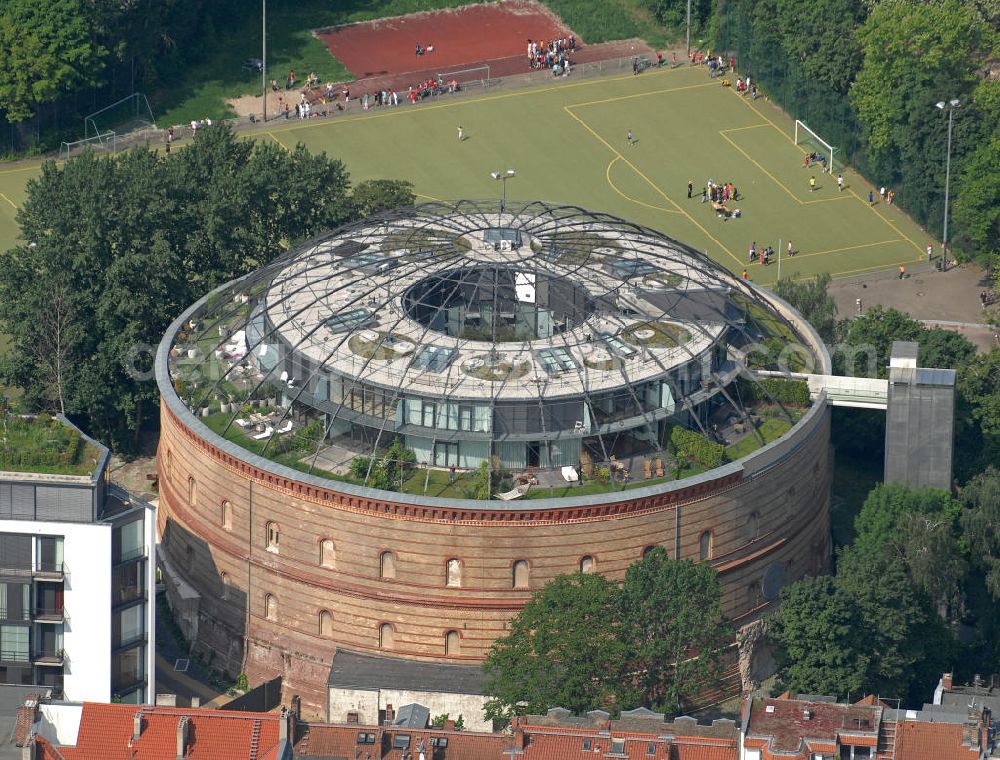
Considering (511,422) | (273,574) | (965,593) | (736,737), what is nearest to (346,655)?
(273,574)

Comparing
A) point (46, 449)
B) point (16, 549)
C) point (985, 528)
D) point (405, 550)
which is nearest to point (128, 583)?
point (16, 549)

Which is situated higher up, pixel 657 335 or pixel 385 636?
pixel 657 335

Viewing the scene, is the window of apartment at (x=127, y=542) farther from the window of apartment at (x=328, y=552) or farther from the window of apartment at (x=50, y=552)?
the window of apartment at (x=328, y=552)

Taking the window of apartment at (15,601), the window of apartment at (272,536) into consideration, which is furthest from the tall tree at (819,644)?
the window of apartment at (15,601)

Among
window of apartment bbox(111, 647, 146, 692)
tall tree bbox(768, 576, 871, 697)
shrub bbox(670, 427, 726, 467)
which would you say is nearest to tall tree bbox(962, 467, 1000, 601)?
tall tree bbox(768, 576, 871, 697)

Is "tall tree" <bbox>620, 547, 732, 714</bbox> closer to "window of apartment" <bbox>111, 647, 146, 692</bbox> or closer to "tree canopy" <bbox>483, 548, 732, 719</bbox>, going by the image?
"tree canopy" <bbox>483, 548, 732, 719</bbox>

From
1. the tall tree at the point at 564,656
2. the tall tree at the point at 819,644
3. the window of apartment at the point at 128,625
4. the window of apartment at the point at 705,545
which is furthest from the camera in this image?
the window of apartment at the point at 705,545

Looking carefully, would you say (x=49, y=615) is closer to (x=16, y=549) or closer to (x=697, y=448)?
(x=16, y=549)
